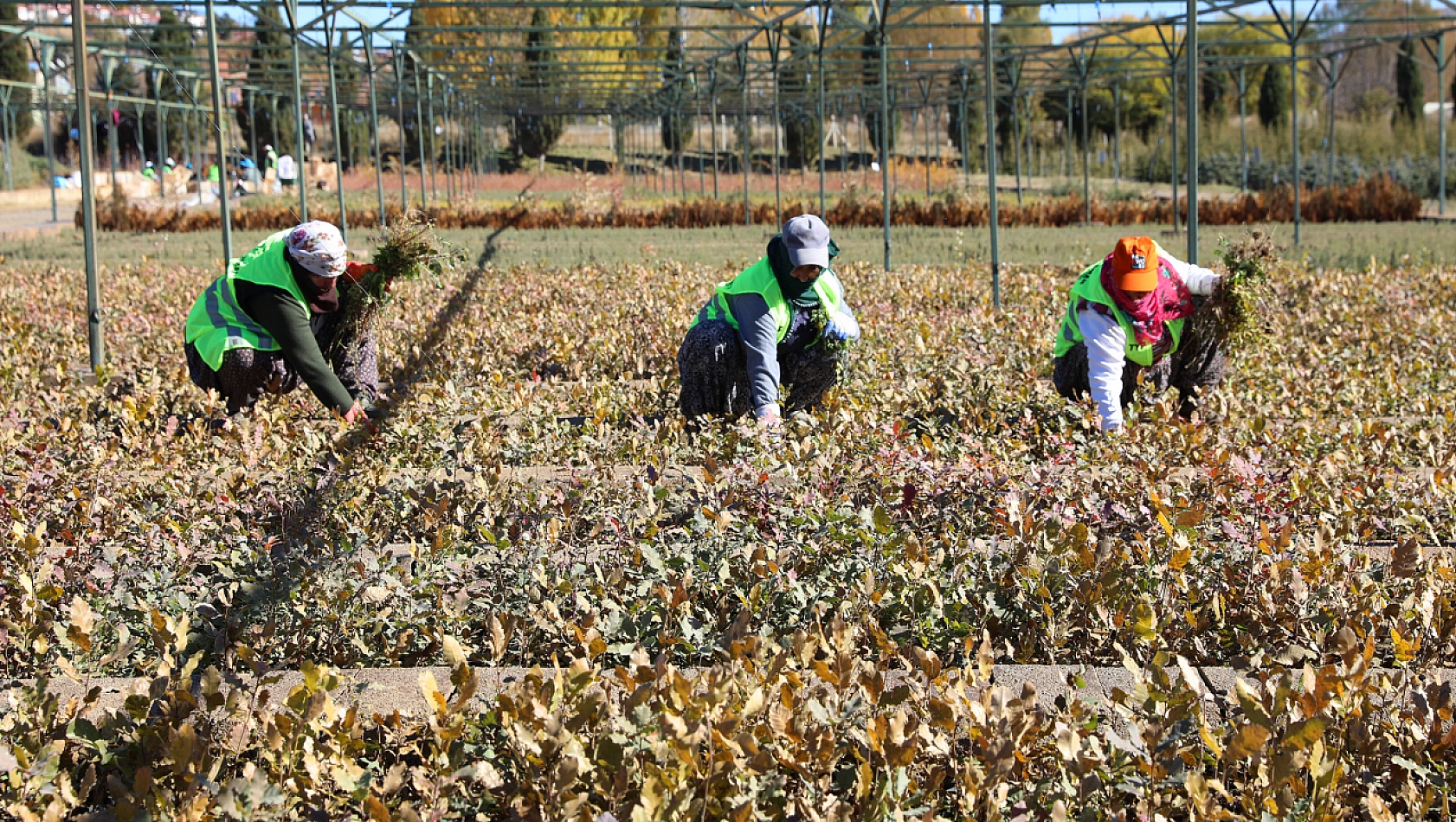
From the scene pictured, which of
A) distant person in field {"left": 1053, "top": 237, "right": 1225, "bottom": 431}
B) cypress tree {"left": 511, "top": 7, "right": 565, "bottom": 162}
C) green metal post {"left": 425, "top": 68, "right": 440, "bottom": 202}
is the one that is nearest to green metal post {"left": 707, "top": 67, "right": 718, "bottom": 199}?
green metal post {"left": 425, "top": 68, "right": 440, "bottom": 202}

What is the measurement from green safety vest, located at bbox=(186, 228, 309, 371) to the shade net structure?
5.17 feet

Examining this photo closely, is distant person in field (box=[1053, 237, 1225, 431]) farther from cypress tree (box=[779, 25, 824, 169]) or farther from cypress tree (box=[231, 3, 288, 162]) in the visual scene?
cypress tree (box=[779, 25, 824, 169])

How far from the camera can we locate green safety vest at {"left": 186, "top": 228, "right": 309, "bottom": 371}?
18.6ft

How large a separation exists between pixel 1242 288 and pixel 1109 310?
58cm

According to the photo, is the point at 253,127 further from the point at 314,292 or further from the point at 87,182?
the point at 314,292

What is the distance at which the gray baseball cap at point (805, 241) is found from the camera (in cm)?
504

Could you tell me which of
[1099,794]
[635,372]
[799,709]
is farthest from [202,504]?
[635,372]

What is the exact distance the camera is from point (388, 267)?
6.17m

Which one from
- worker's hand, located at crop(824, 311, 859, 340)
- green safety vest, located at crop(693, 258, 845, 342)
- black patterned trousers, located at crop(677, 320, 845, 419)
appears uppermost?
green safety vest, located at crop(693, 258, 845, 342)

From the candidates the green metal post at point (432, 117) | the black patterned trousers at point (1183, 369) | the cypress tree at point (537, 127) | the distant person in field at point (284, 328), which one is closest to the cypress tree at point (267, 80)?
the green metal post at point (432, 117)

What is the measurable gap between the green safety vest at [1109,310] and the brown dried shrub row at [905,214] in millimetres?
15021

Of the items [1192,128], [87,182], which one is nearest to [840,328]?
[1192,128]

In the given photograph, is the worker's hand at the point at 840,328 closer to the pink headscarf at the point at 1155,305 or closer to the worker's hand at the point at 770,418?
the worker's hand at the point at 770,418

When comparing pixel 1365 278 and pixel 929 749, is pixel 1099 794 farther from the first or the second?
pixel 1365 278
